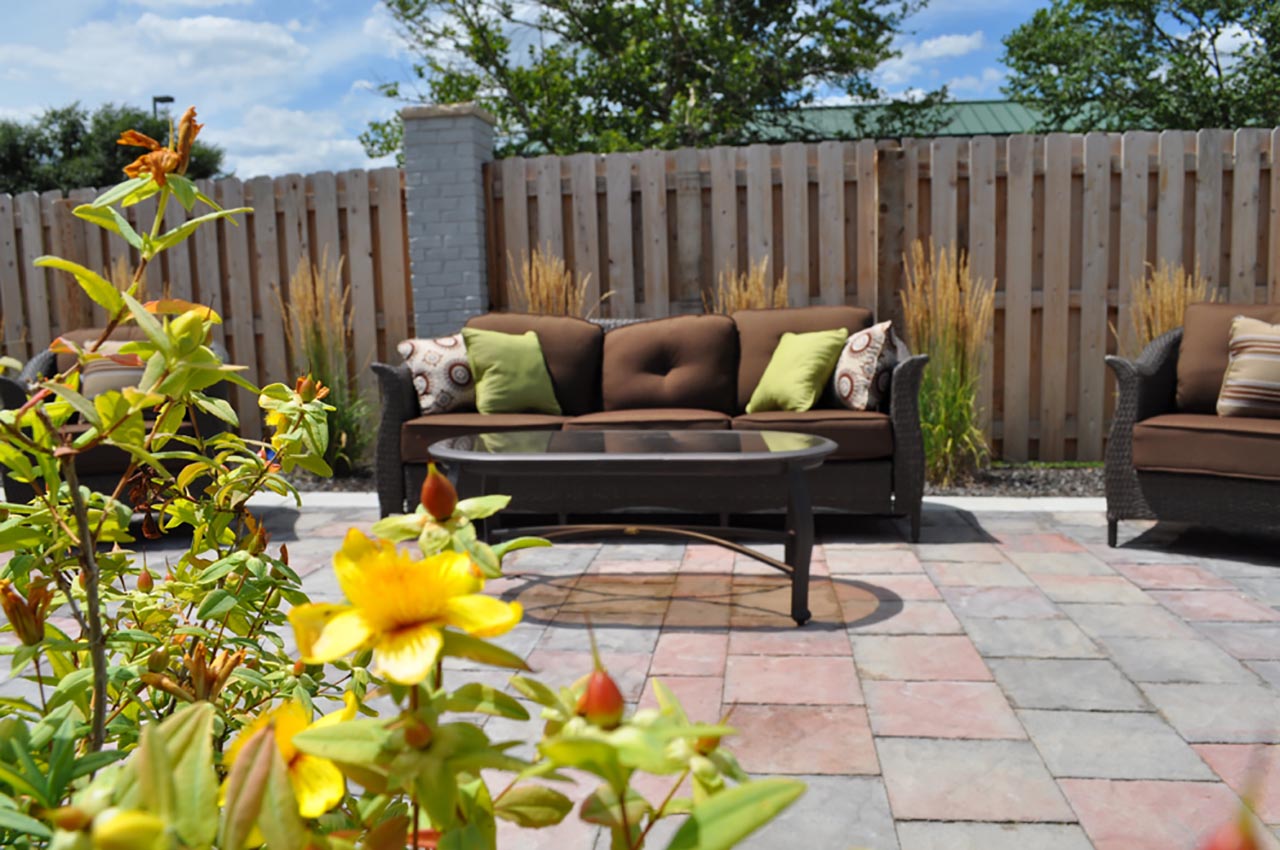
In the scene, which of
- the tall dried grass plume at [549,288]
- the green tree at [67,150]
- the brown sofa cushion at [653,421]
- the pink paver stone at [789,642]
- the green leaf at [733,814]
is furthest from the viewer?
the green tree at [67,150]

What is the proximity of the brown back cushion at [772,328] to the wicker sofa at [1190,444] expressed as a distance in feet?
3.86

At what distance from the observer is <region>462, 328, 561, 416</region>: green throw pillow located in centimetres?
466

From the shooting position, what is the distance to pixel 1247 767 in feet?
6.66

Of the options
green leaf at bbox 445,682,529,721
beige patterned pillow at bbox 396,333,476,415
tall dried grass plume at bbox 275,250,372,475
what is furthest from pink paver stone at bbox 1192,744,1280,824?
tall dried grass plume at bbox 275,250,372,475

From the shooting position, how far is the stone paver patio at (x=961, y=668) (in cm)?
187

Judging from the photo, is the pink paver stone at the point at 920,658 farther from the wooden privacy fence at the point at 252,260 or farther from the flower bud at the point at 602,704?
the wooden privacy fence at the point at 252,260

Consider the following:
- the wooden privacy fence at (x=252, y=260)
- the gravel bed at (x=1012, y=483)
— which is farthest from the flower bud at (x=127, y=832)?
the wooden privacy fence at (x=252, y=260)

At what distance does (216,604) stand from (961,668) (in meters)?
2.19

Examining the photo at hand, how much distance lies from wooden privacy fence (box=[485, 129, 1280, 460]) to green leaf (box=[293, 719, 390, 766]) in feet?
18.1

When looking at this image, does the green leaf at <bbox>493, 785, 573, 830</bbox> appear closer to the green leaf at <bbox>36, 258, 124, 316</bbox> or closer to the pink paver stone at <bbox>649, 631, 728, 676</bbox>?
the green leaf at <bbox>36, 258, 124, 316</bbox>

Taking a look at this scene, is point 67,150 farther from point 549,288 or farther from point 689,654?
point 689,654

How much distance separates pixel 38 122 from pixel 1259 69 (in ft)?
59.4

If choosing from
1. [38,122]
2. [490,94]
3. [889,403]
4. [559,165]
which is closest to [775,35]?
[490,94]

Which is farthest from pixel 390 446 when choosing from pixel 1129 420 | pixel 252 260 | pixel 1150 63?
pixel 1150 63
